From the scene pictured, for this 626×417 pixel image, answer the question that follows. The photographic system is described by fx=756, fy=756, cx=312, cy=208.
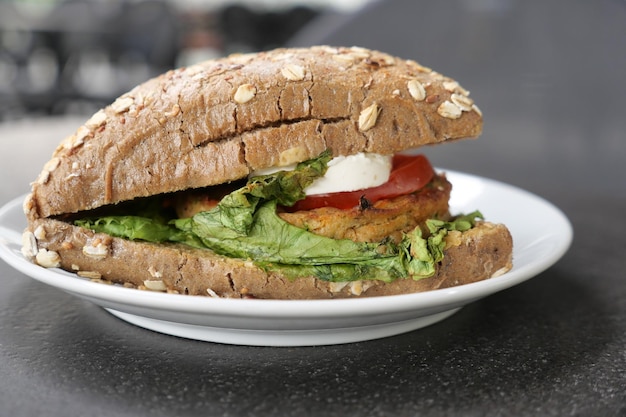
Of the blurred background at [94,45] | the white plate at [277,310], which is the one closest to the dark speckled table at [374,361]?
the white plate at [277,310]

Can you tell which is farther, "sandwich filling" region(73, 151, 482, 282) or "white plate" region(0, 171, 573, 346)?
"sandwich filling" region(73, 151, 482, 282)

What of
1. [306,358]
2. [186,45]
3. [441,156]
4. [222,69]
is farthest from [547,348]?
[186,45]

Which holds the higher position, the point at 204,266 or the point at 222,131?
the point at 222,131

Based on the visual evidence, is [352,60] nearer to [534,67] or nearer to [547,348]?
[547,348]

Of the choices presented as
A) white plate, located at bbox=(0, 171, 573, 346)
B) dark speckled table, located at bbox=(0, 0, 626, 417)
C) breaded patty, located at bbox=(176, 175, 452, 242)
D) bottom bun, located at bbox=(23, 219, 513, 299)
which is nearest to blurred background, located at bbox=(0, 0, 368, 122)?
dark speckled table, located at bbox=(0, 0, 626, 417)

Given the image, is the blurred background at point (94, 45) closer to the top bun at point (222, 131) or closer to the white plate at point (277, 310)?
the top bun at point (222, 131)

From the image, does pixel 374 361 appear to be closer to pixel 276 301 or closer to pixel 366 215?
pixel 276 301

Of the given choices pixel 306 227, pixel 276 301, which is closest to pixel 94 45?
pixel 306 227

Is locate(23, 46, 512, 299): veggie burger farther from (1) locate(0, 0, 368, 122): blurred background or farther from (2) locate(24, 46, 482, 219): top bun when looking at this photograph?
(1) locate(0, 0, 368, 122): blurred background
